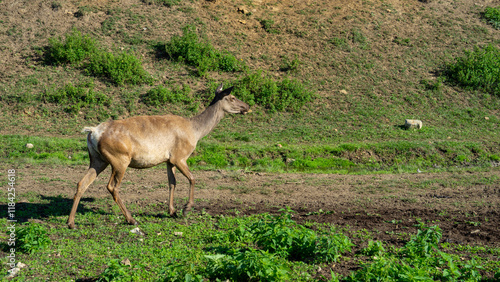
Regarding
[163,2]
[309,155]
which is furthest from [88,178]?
[163,2]

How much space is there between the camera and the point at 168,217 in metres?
8.40

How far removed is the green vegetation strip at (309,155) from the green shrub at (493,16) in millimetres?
11276

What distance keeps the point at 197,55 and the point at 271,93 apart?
3461 millimetres

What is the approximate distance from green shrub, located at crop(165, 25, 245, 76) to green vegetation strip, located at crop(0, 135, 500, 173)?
16.8 feet

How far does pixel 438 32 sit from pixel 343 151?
11.4 meters

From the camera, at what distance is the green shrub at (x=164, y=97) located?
1667cm

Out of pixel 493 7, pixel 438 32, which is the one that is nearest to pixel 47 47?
pixel 438 32

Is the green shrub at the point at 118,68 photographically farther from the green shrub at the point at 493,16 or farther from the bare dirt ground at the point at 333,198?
the green shrub at the point at 493,16

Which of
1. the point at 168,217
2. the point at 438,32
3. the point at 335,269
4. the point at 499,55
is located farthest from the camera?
the point at 438,32

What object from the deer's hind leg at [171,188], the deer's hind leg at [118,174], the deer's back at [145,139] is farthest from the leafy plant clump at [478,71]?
the deer's hind leg at [118,174]

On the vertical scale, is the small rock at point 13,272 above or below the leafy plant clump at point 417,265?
below

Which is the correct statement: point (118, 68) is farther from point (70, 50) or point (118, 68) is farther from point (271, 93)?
point (271, 93)

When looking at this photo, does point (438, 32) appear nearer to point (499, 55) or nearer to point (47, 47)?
point (499, 55)

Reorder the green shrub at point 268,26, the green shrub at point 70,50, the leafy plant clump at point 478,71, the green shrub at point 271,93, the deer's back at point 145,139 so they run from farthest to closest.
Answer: the green shrub at point 268,26 < the leafy plant clump at point 478,71 < the green shrub at point 70,50 < the green shrub at point 271,93 < the deer's back at point 145,139
